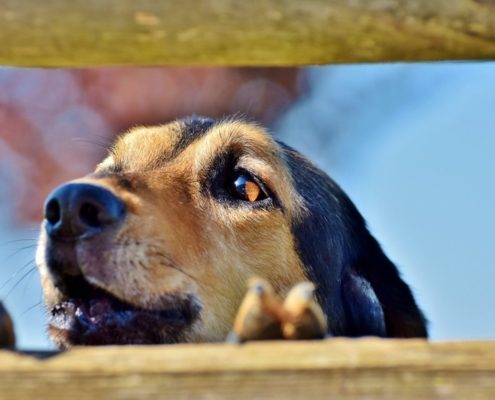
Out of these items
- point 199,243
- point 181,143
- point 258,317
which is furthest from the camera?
point 181,143

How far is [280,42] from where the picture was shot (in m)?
2.55

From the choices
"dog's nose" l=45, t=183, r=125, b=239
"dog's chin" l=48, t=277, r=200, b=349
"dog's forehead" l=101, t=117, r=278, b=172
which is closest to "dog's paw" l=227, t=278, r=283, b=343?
"dog's chin" l=48, t=277, r=200, b=349

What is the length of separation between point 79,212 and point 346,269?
149cm

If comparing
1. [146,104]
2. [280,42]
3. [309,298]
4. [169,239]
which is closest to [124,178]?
[169,239]

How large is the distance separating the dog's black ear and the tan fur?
0.33 feet

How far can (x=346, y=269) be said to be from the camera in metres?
4.09

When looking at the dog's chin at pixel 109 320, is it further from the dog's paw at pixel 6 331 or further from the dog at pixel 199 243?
the dog's paw at pixel 6 331

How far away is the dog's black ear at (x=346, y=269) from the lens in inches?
154

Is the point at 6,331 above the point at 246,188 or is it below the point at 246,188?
below

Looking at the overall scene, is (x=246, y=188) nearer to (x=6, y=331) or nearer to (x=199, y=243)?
(x=199, y=243)

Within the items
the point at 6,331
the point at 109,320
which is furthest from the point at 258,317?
the point at 109,320

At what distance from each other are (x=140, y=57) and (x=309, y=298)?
1021 mm

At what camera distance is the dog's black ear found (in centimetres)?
391

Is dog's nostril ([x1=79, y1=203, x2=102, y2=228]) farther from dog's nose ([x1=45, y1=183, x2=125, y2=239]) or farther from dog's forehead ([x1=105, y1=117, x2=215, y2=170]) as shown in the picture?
dog's forehead ([x1=105, y1=117, x2=215, y2=170])
